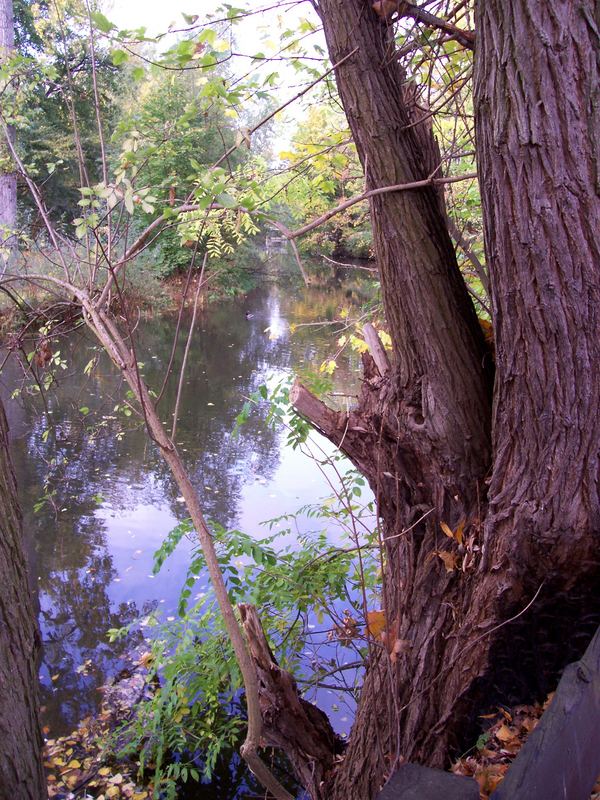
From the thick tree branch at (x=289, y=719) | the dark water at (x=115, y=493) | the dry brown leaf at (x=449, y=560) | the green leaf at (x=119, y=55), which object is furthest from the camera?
the dark water at (x=115, y=493)

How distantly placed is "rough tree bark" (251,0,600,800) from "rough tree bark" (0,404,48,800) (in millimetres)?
1219

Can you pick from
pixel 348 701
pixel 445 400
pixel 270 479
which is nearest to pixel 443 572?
pixel 445 400

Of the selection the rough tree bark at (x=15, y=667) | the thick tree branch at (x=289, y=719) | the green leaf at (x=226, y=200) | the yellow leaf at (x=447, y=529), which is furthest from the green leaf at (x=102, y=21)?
the thick tree branch at (x=289, y=719)

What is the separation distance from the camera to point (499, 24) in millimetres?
1944

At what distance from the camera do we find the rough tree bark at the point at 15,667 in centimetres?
222

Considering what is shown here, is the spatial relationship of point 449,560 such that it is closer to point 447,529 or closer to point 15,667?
point 447,529

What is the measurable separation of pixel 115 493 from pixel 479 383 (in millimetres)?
6416

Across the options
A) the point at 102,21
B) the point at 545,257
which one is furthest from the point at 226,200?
the point at 545,257

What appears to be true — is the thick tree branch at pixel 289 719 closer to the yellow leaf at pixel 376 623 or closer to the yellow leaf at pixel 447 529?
the yellow leaf at pixel 376 623

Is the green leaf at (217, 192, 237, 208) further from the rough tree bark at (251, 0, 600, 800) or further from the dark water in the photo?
the dark water

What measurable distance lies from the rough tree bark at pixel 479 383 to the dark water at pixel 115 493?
6.91 ft

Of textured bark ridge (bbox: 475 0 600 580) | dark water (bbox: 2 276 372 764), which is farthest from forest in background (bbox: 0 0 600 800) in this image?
dark water (bbox: 2 276 372 764)

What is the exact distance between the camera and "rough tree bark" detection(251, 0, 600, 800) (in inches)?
76.1

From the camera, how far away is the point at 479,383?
259 cm
